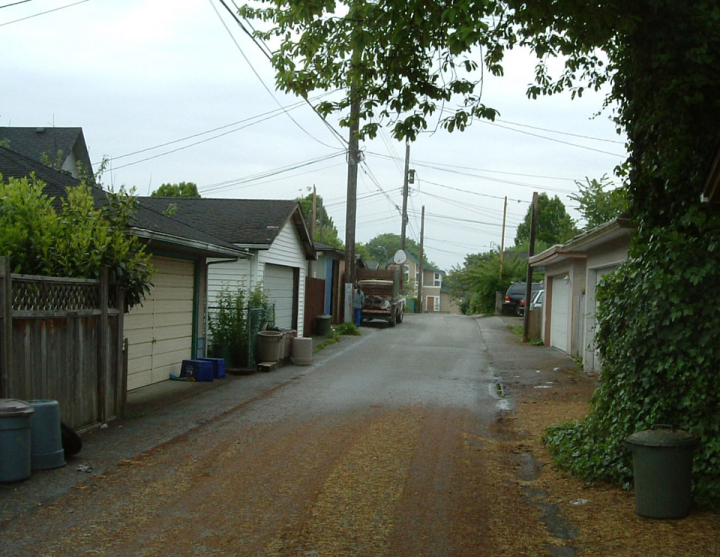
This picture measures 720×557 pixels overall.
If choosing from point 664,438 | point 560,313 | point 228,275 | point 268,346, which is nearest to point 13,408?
point 664,438

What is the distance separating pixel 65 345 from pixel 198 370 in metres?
5.58

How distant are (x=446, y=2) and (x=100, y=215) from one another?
4.99 metres

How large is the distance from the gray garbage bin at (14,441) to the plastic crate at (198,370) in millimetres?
7325

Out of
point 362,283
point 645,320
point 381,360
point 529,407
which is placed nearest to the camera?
point 645,320

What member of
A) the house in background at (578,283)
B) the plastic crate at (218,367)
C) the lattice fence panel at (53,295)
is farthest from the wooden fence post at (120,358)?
the house in background at (578,283)

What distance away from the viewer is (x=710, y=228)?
659 cm

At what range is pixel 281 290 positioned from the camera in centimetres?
2247

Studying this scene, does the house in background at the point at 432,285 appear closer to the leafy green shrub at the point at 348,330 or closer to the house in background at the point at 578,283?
the leafy green shrub at the point at 348,330

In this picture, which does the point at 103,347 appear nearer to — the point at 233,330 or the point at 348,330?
the point at 233,330

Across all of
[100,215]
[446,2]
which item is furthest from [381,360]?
[446,2]

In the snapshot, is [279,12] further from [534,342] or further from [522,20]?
[534,342]

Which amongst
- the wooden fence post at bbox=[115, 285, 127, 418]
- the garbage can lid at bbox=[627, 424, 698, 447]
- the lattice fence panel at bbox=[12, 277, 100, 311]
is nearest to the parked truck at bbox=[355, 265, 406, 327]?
the wooden fence post at bbox=[115, 285, 127, 418]

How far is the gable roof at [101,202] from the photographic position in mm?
11094

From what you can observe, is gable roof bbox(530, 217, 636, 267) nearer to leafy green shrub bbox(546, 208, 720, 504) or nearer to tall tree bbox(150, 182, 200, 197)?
leafy green shrub bbox(546, 208, 720, 504)
